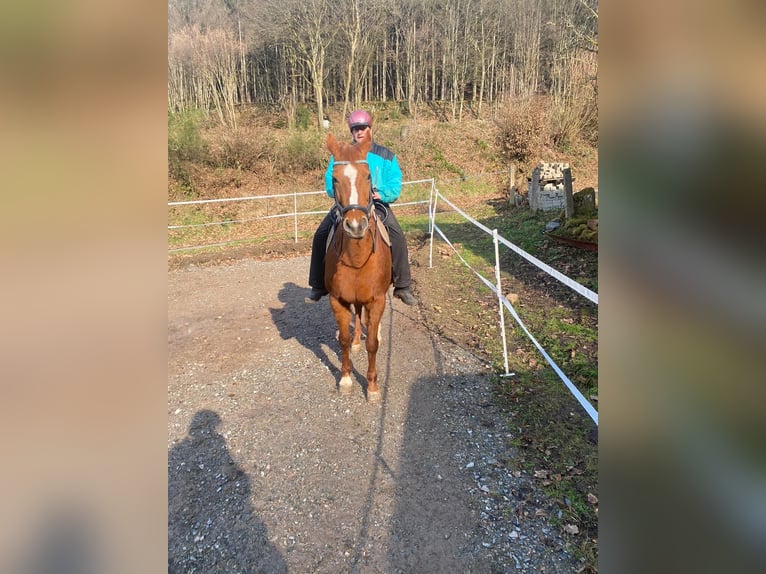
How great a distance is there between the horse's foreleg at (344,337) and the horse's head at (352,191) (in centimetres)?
129

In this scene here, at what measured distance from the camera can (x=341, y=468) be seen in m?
3.80

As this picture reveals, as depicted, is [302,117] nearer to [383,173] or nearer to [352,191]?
[383,173]

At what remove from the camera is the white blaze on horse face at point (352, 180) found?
372cm

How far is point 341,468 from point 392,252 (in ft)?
8.66

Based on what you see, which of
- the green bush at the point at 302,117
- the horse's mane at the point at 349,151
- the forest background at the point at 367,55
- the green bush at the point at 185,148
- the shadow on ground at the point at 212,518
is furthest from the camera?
the green bush at the point at 302,117

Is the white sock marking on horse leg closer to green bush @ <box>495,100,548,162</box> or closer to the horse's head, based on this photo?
the horse's head

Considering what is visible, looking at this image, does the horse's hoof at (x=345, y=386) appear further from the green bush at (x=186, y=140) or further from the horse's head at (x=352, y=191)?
the green bush at (x=186, y=140)

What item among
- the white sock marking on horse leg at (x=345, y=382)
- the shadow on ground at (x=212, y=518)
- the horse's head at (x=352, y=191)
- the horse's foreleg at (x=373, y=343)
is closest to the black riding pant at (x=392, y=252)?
the horse's foreleg at (x=373, y=343)

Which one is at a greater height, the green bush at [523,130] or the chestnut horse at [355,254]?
the green bush at [523,130]

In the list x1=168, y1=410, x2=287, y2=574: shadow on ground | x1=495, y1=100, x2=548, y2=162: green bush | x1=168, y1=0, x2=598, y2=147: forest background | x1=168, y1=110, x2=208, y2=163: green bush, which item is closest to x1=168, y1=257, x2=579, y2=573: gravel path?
x1=168, y1=410, x2=287, y2=574: shadow on ground

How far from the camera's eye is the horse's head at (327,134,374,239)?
12.0 feet

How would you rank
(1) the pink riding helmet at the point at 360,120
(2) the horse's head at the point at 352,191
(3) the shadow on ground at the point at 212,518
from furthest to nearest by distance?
(1) the pink riding helmet at the point at 360,120, (2) the horse's head at the point at 352,191, (3) the shadow on ground at the point at 212,518
